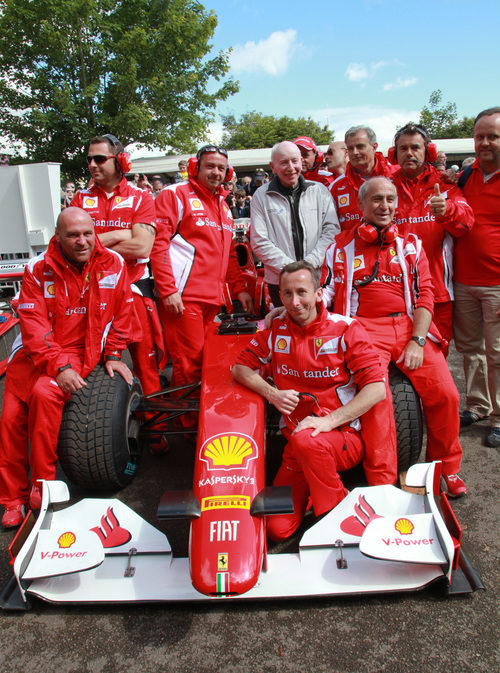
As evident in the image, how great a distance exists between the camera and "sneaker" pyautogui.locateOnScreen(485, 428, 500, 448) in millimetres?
3629

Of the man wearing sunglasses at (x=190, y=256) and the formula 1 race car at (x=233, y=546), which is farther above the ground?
the man wearing sunglasses at (x=190, y=256)

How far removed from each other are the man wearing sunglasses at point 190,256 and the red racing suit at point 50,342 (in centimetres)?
38

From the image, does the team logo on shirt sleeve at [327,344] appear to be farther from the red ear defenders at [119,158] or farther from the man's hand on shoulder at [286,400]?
the red ear defenders at [119,158]

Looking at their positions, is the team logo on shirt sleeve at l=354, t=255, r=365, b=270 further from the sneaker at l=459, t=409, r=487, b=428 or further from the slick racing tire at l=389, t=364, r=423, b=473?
the sneaker at l=459, t=409, r=487, b=428

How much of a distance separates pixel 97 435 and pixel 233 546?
1218 millimetres

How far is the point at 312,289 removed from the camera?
2674 millimetres

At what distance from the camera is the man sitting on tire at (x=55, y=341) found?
115 inches

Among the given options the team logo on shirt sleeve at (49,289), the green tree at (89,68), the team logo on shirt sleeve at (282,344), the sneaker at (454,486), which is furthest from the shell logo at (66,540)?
the green tree at (89,68)

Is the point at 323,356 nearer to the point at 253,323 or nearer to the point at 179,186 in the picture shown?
the point at 253,323

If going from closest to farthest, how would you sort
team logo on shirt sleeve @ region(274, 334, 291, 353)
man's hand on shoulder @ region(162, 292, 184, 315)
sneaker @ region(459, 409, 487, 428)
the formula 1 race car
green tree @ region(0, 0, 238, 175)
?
1. the formula 1 race car
2. team logo on shirt sleeve @ region(274, 334, 291, 353)
3. man's hand on shoulder @ region(162, 292, 184, 315)
4. sneaker @ region(459, 409, 487, 428)
5. green tree @ region(0, 0, 238, 175)

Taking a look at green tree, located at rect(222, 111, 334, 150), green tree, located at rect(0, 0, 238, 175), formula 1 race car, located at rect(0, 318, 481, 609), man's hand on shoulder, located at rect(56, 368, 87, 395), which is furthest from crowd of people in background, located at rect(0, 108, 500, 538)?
green tree, located at rect(222, 111, 334, 150)

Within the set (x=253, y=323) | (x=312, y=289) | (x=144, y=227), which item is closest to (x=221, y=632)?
(x=312, y=289)

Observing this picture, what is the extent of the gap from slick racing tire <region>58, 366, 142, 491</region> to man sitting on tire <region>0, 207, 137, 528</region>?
6 cm

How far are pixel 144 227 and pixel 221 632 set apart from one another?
8.75ft
